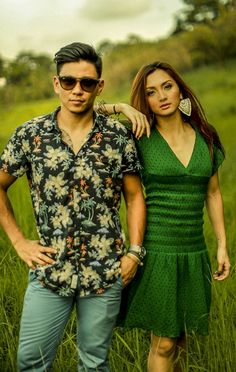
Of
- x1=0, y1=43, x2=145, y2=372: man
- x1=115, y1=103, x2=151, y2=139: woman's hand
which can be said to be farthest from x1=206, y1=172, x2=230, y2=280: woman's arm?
→ x1=0, y1=43, x2=145, y2=372: man

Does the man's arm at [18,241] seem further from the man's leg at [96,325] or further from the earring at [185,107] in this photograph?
the earring at [185,107]

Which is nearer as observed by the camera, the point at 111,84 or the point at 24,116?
the point at 24,116

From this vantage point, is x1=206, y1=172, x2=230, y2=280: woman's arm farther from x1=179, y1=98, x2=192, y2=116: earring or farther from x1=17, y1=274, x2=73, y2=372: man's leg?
x1=17, y1=274, x2=73, y2=372: man's leg

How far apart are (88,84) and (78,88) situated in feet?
0.16

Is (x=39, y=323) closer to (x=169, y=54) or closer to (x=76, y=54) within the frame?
(x=76, y=54)

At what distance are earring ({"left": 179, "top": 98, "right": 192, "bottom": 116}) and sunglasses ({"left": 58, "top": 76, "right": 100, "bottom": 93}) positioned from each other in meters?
0.59

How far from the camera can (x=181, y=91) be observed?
301cm

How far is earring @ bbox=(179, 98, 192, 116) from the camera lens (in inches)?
118

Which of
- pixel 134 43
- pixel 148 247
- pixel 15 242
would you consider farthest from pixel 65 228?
pixel 134 43

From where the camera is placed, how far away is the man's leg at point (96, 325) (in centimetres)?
251

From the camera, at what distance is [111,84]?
3009 cm

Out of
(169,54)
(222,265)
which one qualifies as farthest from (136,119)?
(169,54)

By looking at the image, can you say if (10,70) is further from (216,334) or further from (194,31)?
(216,334)

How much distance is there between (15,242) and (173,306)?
2.48ft
